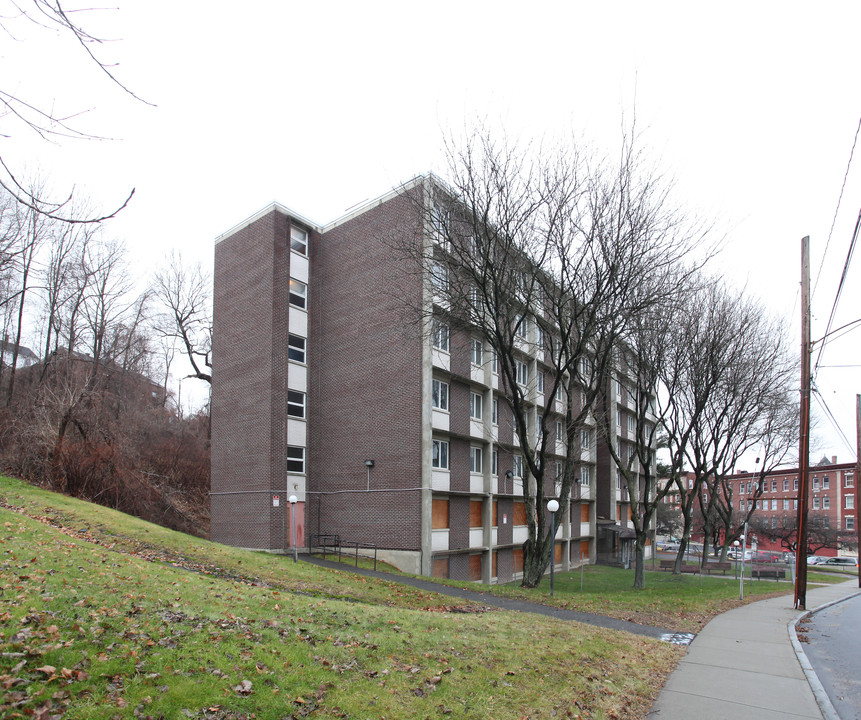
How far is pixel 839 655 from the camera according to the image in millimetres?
11539

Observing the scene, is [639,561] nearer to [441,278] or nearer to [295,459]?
[441,278]

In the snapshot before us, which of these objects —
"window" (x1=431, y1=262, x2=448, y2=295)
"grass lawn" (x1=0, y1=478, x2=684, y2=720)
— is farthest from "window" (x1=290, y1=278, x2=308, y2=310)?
"grass lawn" (x1=0, y1=478, x2=684, y2=720)

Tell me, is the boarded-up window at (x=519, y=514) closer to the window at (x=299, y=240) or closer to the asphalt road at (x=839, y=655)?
the asphalt road at (x=839, y=655)

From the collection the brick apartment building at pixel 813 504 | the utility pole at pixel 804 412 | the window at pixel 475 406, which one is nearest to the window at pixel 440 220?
the utility pole at pixel 804 412

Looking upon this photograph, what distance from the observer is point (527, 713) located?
6168 mm

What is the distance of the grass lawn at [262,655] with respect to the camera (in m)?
5.00

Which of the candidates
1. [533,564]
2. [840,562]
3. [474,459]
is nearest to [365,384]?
[474,459]

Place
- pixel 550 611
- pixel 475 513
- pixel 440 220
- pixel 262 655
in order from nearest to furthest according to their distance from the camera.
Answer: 1. pixel 262 655
2. pixel 550 611
3. pixel 440 220
4. pixel 475 513

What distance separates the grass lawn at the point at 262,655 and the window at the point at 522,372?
19563mm

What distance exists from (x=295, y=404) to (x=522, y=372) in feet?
37.1

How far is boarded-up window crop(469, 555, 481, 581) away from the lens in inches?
1016

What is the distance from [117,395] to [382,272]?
76.0 feet

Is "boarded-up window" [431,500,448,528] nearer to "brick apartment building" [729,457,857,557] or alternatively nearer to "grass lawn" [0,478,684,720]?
"grass lawn" [0,478,684,720]

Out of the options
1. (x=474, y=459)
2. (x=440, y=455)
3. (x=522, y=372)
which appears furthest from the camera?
(x=522, y=372)
